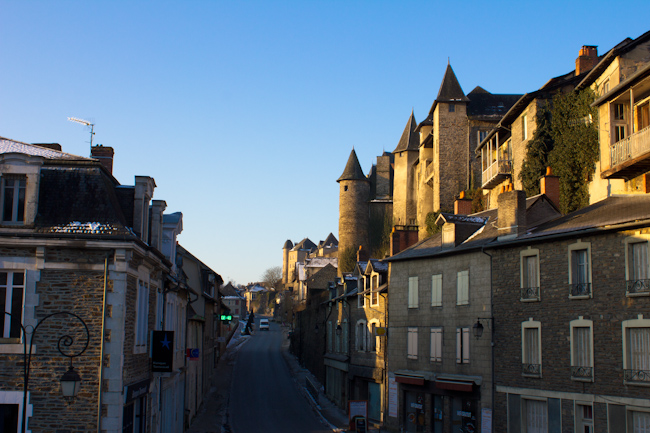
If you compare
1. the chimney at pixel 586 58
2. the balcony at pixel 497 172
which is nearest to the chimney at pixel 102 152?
the balcony at pixel 497 172

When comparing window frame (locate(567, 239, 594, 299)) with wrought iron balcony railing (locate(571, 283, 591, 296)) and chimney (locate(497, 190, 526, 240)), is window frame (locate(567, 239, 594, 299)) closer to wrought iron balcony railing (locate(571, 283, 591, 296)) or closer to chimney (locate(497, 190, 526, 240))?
wrought iron balcony railing (locate(571, 283, 591, 296))

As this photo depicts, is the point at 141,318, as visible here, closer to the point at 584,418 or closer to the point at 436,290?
the point at 584,418

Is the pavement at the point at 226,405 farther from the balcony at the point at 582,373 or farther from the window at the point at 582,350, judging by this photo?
the window at the point at 582,350

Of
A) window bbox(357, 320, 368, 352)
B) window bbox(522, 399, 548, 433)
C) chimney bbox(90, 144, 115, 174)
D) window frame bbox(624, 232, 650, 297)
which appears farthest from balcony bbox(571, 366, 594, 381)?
chimney bbox(90, 144, 115, 174)

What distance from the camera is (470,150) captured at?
194 ft

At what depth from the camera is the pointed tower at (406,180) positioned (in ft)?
251

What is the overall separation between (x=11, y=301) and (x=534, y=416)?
16191 mm

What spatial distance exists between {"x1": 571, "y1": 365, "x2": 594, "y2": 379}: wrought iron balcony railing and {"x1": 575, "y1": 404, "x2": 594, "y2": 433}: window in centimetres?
84

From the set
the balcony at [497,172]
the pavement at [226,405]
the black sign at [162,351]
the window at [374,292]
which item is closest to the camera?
the black sign at [162,351]

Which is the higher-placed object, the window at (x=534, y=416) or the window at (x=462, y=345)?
the window at (x=462, y=345)

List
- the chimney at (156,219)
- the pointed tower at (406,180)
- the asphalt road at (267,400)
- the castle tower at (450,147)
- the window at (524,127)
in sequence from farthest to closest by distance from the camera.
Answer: the pointed tower at (406,180) < the castle tower at (450,147) < the window at (524,127) < the asphalt road at (267,400) < the chimney at (156,219)

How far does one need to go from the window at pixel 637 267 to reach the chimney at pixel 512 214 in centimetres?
489

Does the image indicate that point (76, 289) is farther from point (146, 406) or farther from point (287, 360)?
point (287, 360)

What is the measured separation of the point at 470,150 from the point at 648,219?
4096 cm
